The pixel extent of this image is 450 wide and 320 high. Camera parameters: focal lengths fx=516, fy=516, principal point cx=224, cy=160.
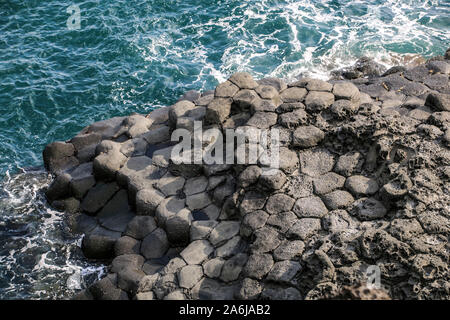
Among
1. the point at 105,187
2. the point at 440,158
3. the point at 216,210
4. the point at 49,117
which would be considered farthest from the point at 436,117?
the point at 49,117

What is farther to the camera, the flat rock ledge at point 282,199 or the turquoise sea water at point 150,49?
the turquoise sea water at point 150,49

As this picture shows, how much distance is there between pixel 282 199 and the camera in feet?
27.3

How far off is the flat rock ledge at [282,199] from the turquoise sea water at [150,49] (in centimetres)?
215

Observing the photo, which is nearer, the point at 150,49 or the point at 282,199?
the point at 282,199

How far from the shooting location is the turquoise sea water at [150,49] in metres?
13.3

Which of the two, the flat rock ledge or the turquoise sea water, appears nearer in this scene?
the flat rock ledge

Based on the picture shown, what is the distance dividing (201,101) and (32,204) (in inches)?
161

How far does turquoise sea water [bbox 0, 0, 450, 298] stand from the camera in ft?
43.7

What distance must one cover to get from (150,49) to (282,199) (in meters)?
8.67

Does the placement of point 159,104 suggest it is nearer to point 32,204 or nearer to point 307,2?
point 32,204

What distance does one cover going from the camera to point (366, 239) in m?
7.12

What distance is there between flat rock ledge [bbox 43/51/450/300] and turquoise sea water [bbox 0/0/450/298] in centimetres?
215

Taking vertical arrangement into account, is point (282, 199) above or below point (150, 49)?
above

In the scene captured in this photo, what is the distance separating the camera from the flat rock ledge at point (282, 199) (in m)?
7.09
